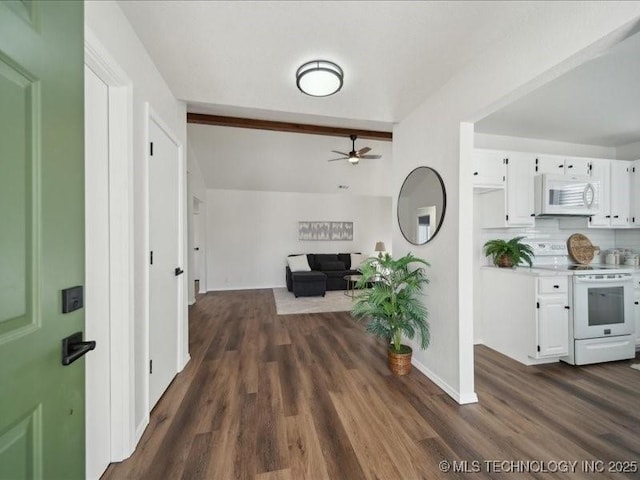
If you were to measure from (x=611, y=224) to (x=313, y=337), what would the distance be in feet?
12.8

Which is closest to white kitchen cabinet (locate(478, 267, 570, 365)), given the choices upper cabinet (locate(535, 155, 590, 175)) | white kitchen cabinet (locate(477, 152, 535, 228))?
white kitchen cabinet (locate(477, 152, 535, 228))

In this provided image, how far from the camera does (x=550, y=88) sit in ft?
6.98

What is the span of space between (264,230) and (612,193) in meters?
6.04

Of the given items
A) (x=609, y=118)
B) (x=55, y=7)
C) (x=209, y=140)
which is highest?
(x=209, y=140)

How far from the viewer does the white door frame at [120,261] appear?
1407 millimetres

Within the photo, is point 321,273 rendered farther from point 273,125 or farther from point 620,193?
point 620,193

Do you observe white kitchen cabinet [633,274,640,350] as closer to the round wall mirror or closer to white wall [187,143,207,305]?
the round wall mirror

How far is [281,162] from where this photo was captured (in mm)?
5398

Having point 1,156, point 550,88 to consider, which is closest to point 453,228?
point 550,88

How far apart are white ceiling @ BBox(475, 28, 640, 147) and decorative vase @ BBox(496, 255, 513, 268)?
1479mm

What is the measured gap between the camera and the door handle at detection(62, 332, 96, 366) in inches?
30.2

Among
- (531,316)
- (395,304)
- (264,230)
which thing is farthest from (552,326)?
(264,230)

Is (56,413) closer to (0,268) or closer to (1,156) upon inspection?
(0,268)

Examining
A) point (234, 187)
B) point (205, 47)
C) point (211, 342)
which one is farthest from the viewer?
point (234, 187)
